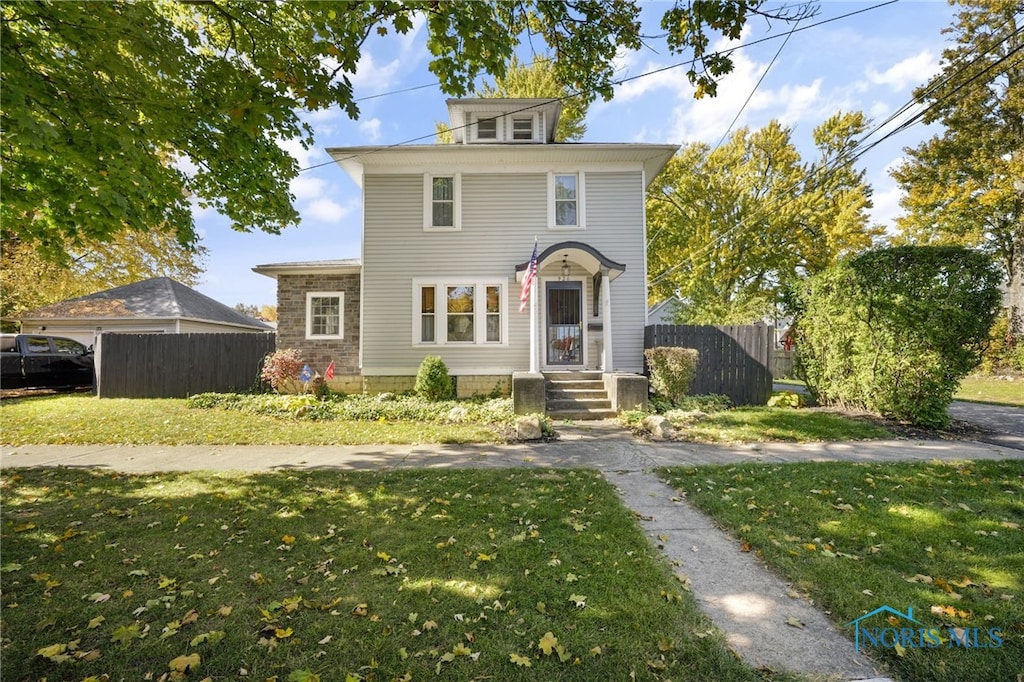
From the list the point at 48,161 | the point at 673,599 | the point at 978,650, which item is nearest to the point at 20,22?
the point at 48,161

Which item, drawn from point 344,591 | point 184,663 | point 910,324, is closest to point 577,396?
point 910,324

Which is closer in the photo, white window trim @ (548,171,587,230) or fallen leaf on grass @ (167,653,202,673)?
fallen leaf on grass @ (167,653,202,673)

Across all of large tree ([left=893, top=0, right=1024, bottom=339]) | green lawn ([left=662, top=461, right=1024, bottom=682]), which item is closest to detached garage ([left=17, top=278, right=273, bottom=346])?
green lawn ([left=662, top=461, right=1024, bottom=682])

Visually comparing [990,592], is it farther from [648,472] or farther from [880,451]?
[880,451]

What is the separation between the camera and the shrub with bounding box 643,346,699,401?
30.6 ft

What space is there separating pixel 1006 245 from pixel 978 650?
1085 inches

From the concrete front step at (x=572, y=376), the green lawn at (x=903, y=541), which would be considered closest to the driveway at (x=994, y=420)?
the green lawn at (x=903, y=541)

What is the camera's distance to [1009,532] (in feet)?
11.2

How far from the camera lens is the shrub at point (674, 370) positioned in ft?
30.6

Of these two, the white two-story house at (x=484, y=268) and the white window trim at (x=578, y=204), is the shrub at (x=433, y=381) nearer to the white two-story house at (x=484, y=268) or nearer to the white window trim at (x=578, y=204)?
the white two-story house at (x=484, y=268)

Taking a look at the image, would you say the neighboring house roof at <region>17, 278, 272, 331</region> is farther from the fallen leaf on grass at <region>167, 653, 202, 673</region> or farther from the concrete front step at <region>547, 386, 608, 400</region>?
the fallen leaf on grass at <region>167, 653, 202, 673</region>

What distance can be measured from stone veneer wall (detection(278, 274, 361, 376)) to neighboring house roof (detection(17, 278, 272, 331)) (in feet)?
31.7

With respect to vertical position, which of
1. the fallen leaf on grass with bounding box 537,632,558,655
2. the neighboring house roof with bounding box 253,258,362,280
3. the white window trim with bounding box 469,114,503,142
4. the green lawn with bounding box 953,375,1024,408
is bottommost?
the fallen leaf on grass with bounding box 537,632,558,655

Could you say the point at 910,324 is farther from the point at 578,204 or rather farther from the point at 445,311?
the point at 445,311
